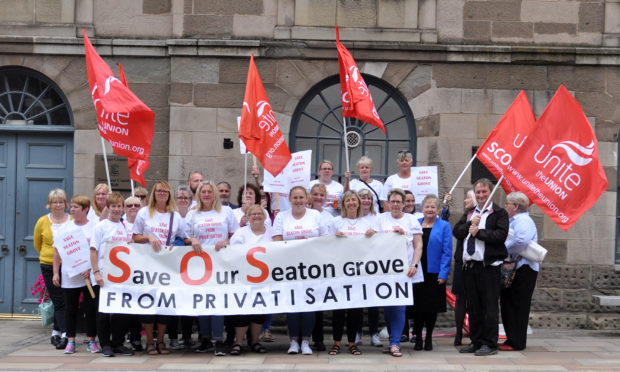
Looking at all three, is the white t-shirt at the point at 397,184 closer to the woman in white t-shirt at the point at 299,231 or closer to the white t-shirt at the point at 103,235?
the woman in white t-shirt at the point at 299,231

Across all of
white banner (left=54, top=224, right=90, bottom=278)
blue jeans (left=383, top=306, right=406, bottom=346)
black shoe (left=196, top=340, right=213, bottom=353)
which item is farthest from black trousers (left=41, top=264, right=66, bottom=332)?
blue jeans (left=383, top=306, right=406, bottom=346)

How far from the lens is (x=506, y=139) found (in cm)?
962

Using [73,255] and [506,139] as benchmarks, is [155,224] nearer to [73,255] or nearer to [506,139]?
[73,255]

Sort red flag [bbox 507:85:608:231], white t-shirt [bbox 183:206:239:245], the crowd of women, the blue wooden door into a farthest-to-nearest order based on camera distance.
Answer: the blue wooden door, white t-shirt [bbox 183:206:239:245], the crowd of women, red flag [bbox 507:85:608:231]

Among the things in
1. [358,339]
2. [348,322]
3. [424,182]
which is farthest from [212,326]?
[424,182]

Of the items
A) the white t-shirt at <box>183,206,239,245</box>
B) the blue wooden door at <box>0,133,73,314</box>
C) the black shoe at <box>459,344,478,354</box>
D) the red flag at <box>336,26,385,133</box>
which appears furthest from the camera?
the blue wooden door at <box>0,133,73,314</box>

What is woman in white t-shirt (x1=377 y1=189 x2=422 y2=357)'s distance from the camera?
29.7ft

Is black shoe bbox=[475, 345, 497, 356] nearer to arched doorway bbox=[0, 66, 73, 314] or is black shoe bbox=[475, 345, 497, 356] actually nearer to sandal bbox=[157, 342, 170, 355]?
sandal bbox=[157, 342, 170, 355]

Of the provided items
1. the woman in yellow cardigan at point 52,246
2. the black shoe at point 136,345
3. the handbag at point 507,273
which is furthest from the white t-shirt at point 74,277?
the handbag at point 507,273

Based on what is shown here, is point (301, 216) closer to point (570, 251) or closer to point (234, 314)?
point (234, 314)

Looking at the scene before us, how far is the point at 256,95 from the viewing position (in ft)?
32.7

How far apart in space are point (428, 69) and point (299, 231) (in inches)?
155

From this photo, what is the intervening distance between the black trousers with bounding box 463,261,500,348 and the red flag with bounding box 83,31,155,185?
163 inches

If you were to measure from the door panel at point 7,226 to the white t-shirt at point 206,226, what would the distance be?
4193mm
